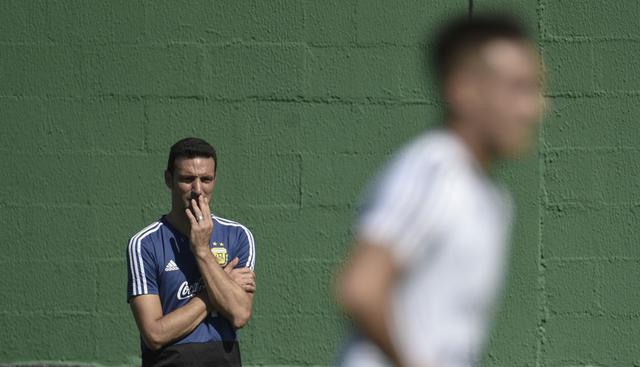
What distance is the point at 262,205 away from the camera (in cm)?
657

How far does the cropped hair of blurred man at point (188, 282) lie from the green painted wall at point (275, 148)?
1460mm

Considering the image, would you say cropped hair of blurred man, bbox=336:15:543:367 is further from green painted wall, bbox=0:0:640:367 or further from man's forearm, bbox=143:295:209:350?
green painted wall, bbox=0:0:640:367

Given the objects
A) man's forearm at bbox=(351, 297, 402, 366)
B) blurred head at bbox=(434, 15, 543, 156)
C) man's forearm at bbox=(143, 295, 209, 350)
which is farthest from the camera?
man's forearm at bbox=(143, 295, 209, 350)

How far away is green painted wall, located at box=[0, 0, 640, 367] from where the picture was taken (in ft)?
21.5

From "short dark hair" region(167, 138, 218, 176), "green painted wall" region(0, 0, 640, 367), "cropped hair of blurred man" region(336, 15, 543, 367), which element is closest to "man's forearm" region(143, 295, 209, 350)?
"short dark hair" region(167, 138, 218, 176)

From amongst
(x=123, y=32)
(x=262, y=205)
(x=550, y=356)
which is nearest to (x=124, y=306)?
(x=262, y=205)

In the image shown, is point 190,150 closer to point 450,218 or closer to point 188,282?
point 188,282

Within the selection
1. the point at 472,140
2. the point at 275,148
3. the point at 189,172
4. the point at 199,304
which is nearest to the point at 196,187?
the point at 189,172

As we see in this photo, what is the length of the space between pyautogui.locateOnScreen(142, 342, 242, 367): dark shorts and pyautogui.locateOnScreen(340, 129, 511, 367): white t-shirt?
2.21 m

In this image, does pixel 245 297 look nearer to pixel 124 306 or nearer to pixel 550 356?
pixel 124 306

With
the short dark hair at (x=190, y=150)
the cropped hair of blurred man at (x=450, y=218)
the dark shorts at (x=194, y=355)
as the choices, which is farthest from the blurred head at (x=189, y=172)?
the cropped hair of blurred man at (x=450, y=218)

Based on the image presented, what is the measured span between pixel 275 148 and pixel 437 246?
399 centimetres

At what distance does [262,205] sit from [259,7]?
3.52 feet

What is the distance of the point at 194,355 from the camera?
4910 millimetres
